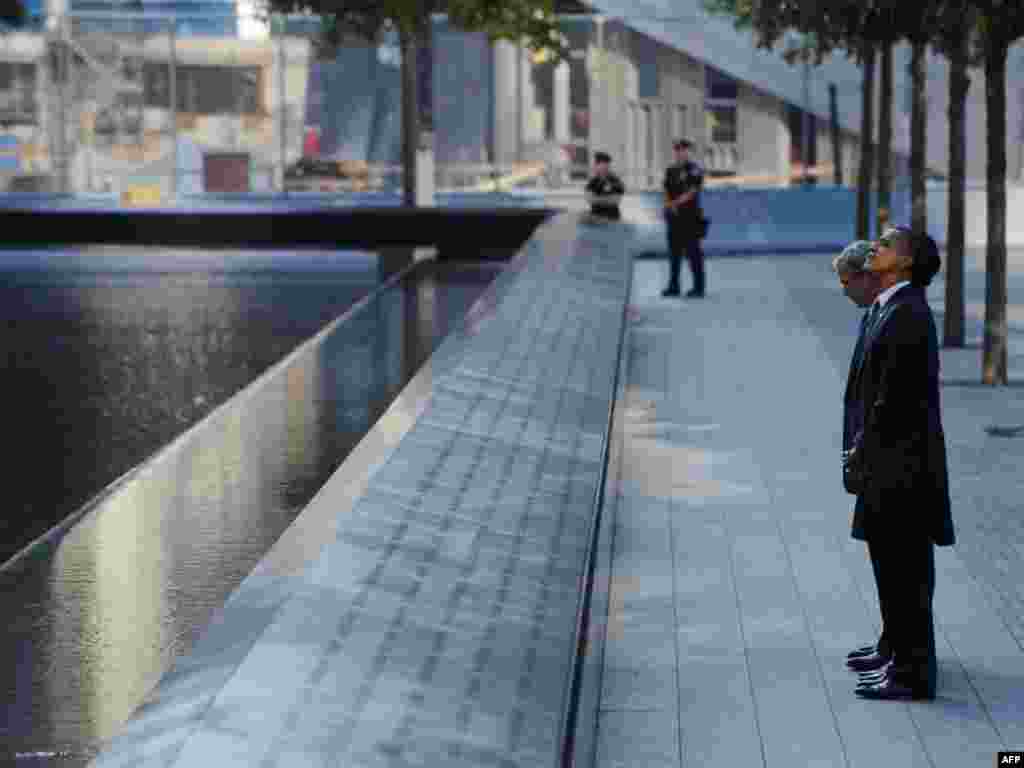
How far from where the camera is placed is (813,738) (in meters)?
6.81

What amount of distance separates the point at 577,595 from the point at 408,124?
28183mm

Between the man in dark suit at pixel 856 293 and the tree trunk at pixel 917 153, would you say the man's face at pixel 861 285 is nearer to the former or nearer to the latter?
the man in dark suit at pixel 856 293

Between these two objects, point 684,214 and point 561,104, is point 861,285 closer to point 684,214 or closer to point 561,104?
point 684,214

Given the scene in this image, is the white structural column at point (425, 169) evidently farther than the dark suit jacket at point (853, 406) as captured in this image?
Yes

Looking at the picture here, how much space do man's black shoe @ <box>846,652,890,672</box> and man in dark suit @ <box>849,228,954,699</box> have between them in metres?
0.24

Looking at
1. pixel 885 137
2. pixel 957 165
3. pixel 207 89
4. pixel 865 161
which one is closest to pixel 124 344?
pixel 957 165

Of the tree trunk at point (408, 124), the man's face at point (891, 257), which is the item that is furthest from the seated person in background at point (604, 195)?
the man's face at point (891, 257)

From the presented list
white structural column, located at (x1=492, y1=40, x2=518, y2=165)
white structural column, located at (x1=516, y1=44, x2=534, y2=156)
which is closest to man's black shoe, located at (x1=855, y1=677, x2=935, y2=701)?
white structural column, located at (x1=492, y1=40, x2=518, y2=165)

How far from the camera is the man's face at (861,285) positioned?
7152mm

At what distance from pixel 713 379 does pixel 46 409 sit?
4.76 metres

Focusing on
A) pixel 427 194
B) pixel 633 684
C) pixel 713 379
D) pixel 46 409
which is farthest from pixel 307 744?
pixel 427 194

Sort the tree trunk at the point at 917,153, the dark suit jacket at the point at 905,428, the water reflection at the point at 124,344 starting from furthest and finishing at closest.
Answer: the tree trunk at the point at 917,153 → the water reflection at the point at 124,344 → the dark suit jacket at the point at 905,428

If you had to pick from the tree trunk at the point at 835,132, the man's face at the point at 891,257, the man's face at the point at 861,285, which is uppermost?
the tree trunk at the point at 835,132

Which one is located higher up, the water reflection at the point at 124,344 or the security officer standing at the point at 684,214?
the security officer standing at the point at 684,214
